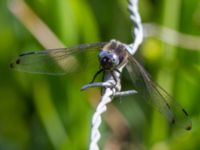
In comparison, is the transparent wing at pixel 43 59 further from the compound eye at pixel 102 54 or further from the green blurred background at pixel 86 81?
the green blurred background at pixel 86 81

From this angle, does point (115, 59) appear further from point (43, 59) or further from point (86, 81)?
point (86, 81)

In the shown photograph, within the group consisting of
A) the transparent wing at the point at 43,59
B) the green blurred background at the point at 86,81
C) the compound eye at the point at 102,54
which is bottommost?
the green blurred background at the point at 86,81

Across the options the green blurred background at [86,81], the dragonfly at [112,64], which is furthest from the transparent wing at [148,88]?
the green blurred background at [86,81]

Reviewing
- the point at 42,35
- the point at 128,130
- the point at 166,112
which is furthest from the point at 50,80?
the point at 166,112

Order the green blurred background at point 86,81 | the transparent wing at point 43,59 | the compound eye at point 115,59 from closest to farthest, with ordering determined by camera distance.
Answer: the compound eye at point 115,59 → the transparent wing at point 43,59 → the green blurred background at point 86,81

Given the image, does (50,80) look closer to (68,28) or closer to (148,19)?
(68,28)

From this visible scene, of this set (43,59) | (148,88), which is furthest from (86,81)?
(148,88)

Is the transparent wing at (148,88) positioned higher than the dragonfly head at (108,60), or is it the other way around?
the dragonfly head at (108,60)
